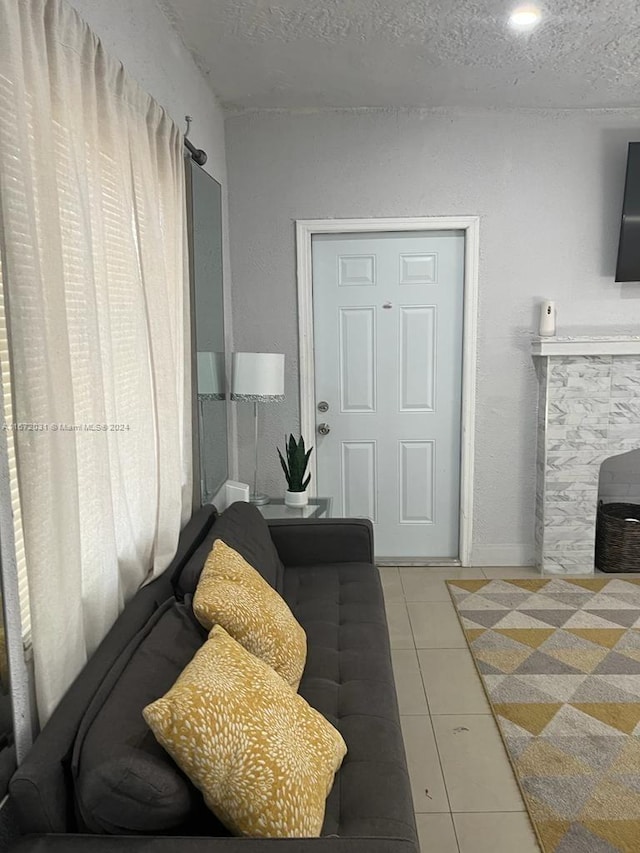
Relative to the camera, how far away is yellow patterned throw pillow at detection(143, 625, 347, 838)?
130cm

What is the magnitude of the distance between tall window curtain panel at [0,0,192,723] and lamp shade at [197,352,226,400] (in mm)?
715

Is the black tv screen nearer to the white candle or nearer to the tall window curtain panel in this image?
the white candle

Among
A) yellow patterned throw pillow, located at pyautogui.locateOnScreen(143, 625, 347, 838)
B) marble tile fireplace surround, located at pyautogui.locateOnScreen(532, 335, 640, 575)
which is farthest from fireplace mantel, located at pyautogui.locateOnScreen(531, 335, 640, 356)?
yellow patterned throw pillow, located at pyautogui.locateOnScreen(143, 625, 347, 838)

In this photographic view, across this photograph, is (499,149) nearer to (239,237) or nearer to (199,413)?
(239,237)

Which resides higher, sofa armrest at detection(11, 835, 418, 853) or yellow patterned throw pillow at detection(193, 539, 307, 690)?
yellow patterned throw pillow at detection(193, 539, 307, 690)

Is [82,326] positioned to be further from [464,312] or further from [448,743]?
[464,312]

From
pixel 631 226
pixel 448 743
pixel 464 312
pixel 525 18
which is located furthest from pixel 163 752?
pixel 631 226

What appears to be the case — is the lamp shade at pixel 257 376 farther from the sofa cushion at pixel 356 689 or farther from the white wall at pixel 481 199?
the sofa cushion at pixel 356 689

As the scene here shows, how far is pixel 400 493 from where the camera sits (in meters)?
4.17

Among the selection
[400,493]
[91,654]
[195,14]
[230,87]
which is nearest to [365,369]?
[400,493]

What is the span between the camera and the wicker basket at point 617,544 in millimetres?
3955

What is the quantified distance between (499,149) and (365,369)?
1.38 metres

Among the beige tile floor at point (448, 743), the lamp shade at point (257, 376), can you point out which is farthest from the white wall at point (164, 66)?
the beige tile floor at point (448, 743)

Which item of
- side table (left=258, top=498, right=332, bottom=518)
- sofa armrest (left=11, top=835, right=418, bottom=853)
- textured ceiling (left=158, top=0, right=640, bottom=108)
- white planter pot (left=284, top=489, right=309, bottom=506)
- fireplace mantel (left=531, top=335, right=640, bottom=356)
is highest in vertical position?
textured ceiling (left=158, top=0, right=640, bottom=108)
